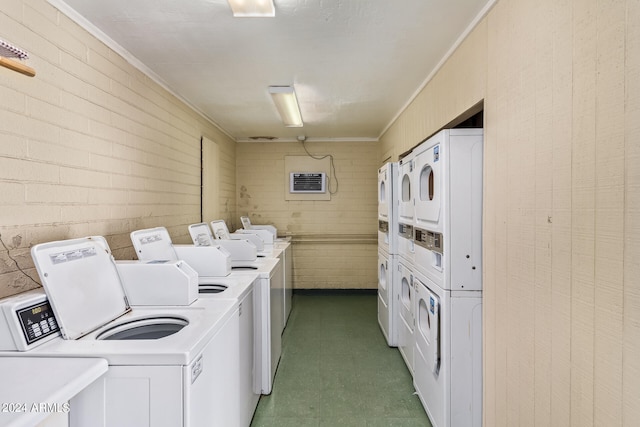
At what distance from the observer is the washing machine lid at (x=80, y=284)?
1.33 m

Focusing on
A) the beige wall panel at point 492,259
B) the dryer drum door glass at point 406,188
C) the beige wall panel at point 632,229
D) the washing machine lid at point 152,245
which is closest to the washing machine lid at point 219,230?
the washing machine lid at point 152,245

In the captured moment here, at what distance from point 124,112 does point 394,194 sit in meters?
2.43

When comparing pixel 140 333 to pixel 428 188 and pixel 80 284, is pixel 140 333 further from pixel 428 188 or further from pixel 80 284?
pixel 428 188

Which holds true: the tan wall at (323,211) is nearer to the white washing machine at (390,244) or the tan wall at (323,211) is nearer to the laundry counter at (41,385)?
the white washing machine at (390,244)

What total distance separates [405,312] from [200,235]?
6.58 ft

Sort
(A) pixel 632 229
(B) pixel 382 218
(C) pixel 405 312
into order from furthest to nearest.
Answer: (B) pixel 382 218 < (C) pixel 405 312 < (A) pixel 632 229

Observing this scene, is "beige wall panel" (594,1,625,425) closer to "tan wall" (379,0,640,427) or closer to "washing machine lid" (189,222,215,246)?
"tan wall" (379,0,640,427)

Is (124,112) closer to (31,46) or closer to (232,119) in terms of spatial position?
(31,46)

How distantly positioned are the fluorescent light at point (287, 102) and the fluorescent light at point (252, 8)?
3.69ft

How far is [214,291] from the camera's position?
2344mm

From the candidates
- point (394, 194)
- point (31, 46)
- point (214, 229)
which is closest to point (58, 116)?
point (31, 46)

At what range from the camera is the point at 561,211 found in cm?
123

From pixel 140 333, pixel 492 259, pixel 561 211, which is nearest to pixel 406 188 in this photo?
pixel 492 259

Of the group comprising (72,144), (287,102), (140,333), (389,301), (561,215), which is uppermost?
(287,102)
